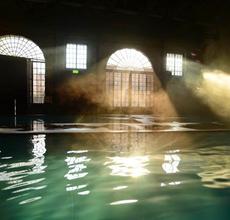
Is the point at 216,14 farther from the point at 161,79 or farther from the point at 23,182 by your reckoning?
the point at 23,182

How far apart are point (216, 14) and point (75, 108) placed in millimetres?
12247

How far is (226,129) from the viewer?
44.4 feet

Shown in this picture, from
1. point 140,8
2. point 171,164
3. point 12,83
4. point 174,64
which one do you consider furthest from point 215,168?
point 174,64

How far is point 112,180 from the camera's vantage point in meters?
5.76

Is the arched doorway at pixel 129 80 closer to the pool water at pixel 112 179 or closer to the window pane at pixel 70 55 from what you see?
the window pane at pixel 70 55

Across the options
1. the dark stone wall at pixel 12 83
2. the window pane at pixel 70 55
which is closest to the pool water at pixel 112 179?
the dark stone wall at pixel 12 83

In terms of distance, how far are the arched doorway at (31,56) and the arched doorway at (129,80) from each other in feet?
15.3

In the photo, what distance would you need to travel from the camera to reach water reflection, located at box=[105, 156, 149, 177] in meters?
6.30

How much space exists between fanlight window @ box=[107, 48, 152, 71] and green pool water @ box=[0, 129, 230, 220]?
1376 centimetres

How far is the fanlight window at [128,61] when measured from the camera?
23.0 metres

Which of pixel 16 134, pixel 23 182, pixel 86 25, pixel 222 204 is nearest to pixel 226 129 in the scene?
pixel 16 134

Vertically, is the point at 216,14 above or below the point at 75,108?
above

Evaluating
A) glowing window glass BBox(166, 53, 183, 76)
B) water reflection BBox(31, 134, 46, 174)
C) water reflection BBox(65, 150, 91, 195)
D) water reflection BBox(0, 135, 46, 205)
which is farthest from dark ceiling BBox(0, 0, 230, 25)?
→ water reflection BBox(0, 135, 46, 205)

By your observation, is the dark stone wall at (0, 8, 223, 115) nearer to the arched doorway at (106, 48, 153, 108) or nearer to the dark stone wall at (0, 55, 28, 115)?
the arched doorway at (106, 48, 153, 108)
